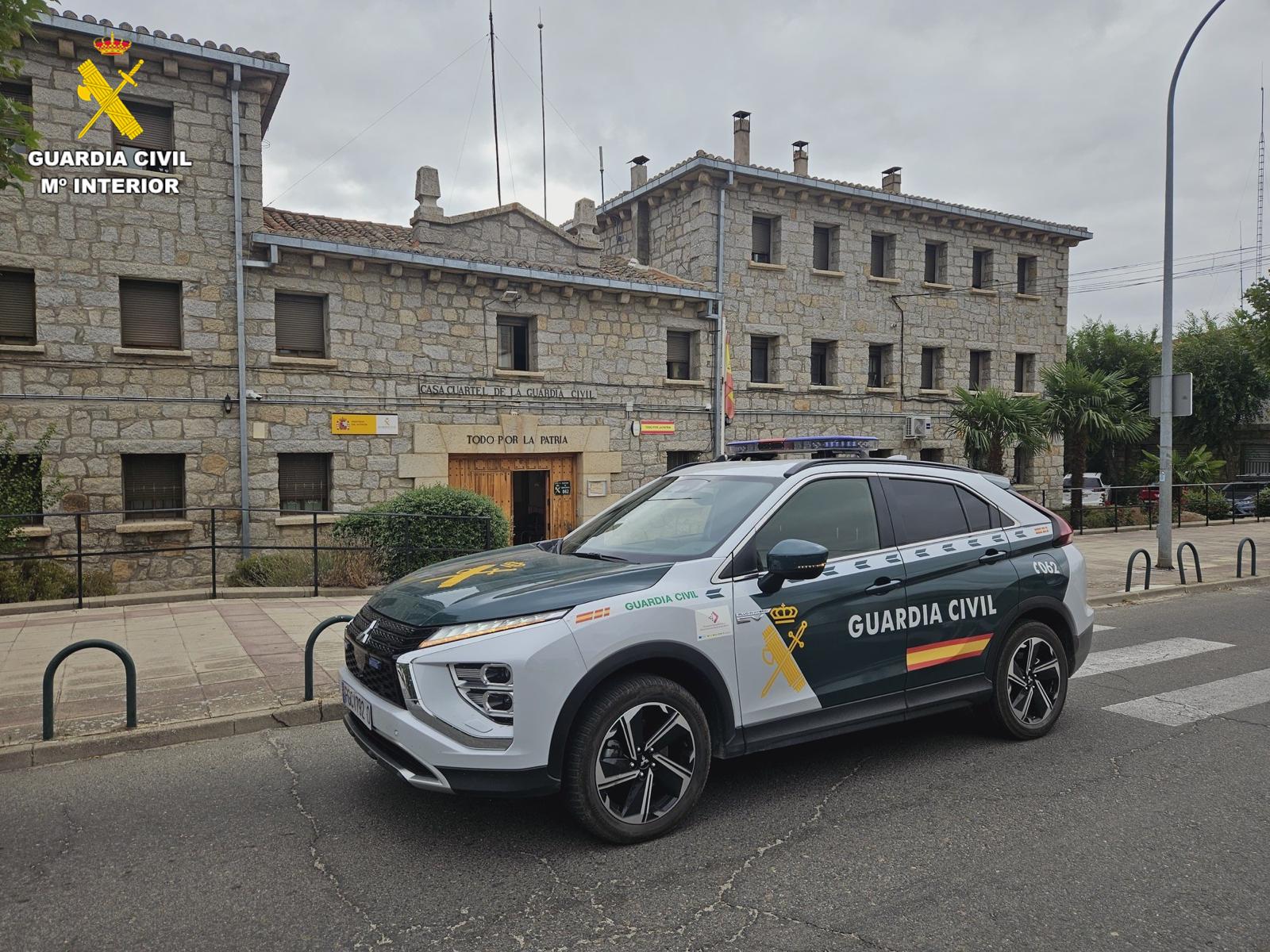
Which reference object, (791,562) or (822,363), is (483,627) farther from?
(822,363)

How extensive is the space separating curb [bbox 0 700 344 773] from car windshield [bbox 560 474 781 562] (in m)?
2.32

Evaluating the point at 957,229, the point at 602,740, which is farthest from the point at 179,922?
the point at 957,229

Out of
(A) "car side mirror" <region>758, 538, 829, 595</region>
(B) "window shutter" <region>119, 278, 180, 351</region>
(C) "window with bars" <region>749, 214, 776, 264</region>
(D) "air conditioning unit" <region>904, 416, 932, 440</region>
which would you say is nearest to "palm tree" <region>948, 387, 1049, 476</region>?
(D) "air conditioning unit" <region>904, 416, 932, 440</region>

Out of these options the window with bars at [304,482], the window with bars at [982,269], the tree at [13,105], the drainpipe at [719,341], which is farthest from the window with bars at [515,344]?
the window with bars at [982,269]

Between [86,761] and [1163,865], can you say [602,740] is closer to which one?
[1163,865]

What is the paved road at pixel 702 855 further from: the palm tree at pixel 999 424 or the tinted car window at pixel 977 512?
the palm tree at pixel 999 424

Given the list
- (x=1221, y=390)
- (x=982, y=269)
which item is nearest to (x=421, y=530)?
(x=982, y=269)

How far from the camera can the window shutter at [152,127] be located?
1390 cm

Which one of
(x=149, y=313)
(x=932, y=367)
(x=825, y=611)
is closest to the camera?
(x=825, y=611)

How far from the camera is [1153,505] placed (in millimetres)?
23828

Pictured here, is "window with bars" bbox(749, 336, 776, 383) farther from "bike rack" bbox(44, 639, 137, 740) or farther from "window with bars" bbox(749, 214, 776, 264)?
"bike rack" bbox(44, 639, 137, 740)

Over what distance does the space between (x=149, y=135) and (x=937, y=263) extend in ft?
63.1

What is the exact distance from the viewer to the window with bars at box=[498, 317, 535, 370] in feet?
56.0

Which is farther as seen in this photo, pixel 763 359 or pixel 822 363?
pixel 822 363
